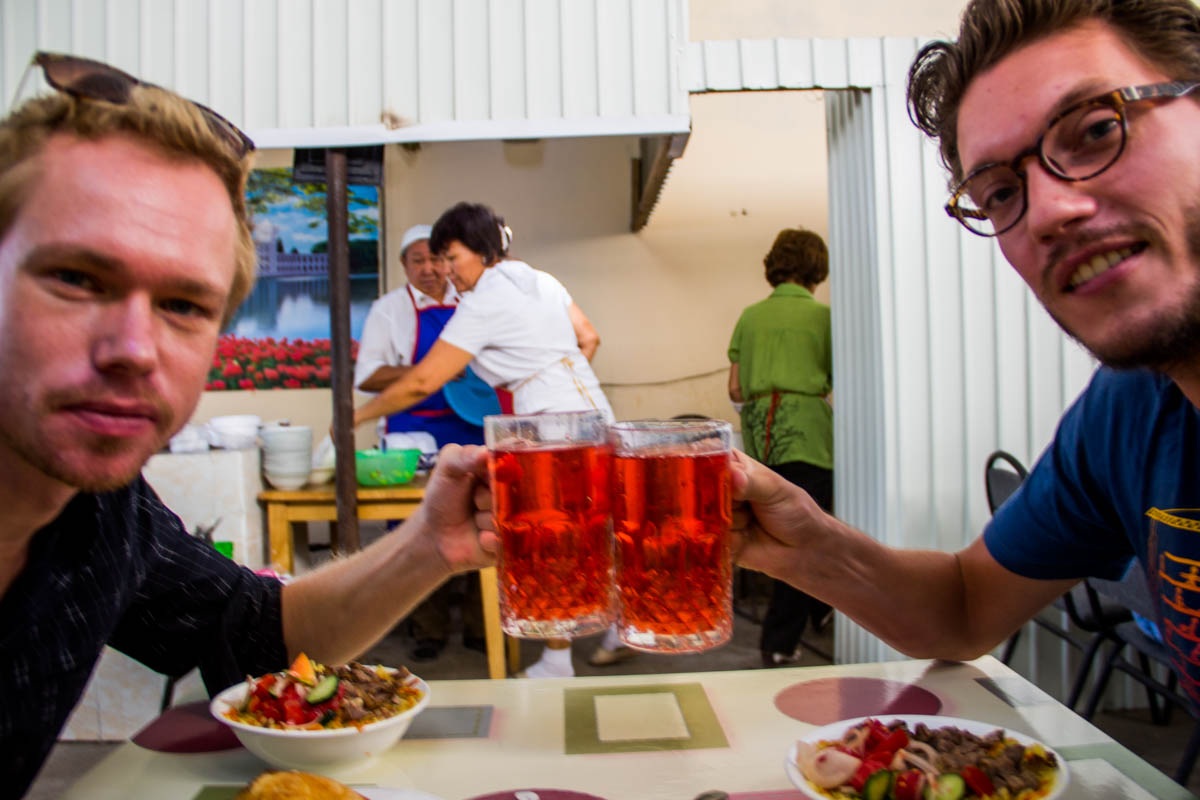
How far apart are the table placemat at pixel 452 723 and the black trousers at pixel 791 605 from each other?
2.52 m

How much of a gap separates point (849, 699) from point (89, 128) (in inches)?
45.5

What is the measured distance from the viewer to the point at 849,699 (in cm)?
119

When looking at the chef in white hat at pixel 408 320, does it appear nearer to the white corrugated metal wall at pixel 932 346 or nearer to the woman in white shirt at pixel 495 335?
the woman in white shirt at pixel 495 335

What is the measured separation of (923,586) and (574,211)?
4.76 metres

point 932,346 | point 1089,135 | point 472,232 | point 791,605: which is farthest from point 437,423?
point 1089,135

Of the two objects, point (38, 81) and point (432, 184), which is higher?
point (432, 184)

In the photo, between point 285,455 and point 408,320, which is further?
point 408,320

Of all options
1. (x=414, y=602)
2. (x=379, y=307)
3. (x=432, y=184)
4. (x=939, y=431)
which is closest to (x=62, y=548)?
(x=414, y=602)

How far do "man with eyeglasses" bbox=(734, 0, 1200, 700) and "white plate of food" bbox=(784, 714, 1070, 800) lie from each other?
310 mm

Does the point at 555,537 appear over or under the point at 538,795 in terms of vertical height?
over

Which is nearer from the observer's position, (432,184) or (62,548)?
(62,548)

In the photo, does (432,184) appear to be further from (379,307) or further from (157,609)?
(157,609)

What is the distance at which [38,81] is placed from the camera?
92 cm

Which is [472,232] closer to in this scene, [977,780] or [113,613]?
[113,613]
